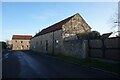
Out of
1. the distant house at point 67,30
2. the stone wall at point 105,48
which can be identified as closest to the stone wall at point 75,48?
the stone wall at point 105,48

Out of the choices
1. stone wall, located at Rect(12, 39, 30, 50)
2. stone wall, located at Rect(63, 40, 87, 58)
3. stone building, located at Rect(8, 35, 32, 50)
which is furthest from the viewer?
stone building, located at Rect(8, 35, 32, 50)

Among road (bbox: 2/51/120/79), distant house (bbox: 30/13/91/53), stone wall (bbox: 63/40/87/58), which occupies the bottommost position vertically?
road (bbox: 2/51/120/79)

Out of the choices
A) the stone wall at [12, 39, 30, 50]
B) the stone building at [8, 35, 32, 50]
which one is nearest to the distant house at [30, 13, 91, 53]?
the stone wall at [12, 39, 30, 50]

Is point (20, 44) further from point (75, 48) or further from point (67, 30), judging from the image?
point (75, 48)

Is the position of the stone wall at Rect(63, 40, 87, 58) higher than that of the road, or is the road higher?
the stone wall at Rect(63, 40, 87, 58)

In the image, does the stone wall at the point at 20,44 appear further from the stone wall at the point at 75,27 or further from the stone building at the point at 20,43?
the stone wall at the point at 75,27

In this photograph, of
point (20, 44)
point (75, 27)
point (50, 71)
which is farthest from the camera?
point (20, 44)

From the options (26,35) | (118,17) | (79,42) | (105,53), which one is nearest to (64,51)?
(79,42)

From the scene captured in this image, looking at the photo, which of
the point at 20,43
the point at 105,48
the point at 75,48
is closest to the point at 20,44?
the point at 20,43

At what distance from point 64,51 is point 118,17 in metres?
10.8

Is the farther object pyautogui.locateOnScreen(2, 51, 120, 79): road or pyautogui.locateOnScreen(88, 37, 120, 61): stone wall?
pyautogui.locateOnScreen(88, 37, 120, 61): stone wall

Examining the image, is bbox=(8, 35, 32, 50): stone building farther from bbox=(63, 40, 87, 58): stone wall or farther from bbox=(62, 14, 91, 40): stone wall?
bbox=(63, 40, 87, 58): stone wall

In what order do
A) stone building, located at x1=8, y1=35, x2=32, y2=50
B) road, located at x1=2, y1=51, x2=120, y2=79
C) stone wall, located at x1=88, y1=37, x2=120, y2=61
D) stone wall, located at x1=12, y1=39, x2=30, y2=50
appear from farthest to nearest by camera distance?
stone building, located at x1=8, y1=35, x2=32, y2=50
stone wall, located at x1=12, y1=39, x2=30, y2=50
stone wall, located at x1=88, y1=37, x2=120, y2=61
road, located at x1=2, y1=51, x2=120, y2=79

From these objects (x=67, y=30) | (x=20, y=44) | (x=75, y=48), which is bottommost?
(x=75, y=48)
